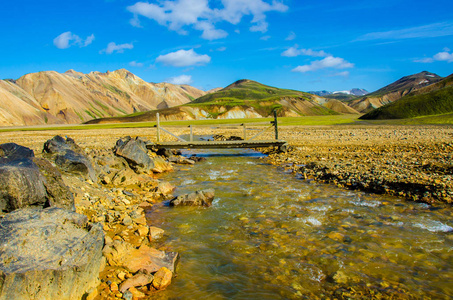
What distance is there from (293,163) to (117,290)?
535 inches

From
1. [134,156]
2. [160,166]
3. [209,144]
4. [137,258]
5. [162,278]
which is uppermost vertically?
[209,144]

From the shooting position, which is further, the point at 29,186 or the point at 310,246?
the point at 310,246

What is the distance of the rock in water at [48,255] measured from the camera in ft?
12.3

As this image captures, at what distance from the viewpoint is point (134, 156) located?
49.2 feet

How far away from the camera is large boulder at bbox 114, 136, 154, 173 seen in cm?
1476

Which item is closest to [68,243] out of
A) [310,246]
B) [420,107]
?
[310,246]

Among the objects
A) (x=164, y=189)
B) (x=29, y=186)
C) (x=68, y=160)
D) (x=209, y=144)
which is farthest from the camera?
(x=209, y=144)

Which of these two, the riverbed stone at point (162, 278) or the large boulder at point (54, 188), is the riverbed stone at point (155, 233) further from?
the large boulder at point (54, 188)

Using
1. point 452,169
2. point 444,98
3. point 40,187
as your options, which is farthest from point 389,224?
point 444,98

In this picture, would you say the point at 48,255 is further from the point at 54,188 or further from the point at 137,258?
the point at 54,188

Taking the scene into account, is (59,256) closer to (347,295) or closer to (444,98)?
(347,295)

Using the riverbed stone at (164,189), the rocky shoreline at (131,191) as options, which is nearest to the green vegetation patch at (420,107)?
the rocky shoreline at (131,191)

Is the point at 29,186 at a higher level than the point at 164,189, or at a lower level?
higher

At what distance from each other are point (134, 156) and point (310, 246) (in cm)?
1100
